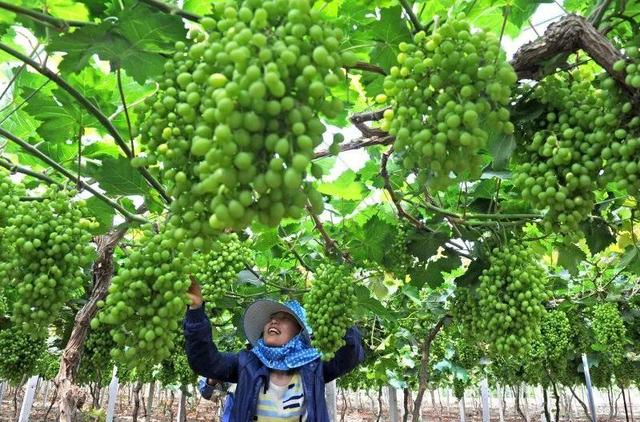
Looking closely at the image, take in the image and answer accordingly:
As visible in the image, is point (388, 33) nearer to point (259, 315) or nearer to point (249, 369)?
point (249, 369)

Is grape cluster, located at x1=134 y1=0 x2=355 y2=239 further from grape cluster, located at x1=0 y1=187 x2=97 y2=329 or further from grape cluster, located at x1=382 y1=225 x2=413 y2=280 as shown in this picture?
grape cluster, located at x1=382 y1=225 x2=413 y2=280

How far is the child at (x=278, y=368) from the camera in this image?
3.33 meters

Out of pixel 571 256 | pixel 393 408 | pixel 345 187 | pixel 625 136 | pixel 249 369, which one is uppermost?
pixel 345 187

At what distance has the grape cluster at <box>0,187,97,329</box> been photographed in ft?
7.06

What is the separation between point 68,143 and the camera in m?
3.11

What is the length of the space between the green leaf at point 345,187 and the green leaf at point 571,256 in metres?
1.53

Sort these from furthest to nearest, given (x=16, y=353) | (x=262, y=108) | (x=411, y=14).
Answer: (x=16, y=353)
(x=411, y=14)
(x=262, y=108)

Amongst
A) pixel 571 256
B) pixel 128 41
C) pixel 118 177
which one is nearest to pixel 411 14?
pixel 128 41

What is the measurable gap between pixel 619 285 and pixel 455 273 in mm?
2219

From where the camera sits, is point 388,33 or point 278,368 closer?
point 388,33

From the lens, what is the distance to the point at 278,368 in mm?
3457

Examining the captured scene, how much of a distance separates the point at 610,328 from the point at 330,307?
482 cm

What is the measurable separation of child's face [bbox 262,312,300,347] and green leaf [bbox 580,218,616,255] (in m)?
2.12

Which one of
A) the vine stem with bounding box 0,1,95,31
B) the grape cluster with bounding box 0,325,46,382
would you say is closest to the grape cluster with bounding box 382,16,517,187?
the vine stem with bounding box 0,1,95,31
